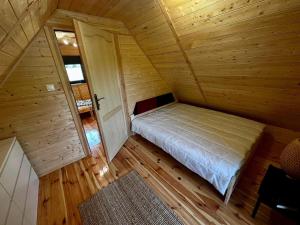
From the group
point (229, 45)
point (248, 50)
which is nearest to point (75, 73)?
point (229, 45)

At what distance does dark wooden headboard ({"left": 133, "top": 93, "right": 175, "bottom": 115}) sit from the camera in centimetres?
293

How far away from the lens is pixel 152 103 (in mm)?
3127

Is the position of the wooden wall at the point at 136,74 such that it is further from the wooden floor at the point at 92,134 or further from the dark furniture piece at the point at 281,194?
the dark furniture piece at the point at 281,194

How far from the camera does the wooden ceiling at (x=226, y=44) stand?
130 cm

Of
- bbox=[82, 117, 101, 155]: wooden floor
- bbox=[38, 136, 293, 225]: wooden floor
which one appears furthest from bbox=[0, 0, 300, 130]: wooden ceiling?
bbox=[82, 117, 101, 155]: wooden floor

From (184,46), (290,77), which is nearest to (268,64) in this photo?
(290,77)

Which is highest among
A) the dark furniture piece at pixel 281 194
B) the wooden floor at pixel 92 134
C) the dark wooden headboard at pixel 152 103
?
the dark wooden headboard at pixel 152 103

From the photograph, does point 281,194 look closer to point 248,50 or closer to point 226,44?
point 248,50

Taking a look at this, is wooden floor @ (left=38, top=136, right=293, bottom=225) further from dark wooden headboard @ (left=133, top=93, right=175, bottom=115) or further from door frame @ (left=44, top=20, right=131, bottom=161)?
dark wooden headboard @ (left=133, top=93, right=175, bottom=115)

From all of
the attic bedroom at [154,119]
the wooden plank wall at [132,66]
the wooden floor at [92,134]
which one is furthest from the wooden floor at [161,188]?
the wooden plank wall at [132,66]

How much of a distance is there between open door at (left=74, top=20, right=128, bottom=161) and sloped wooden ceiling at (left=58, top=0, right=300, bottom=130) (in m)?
0.36

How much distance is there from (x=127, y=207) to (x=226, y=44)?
2.18 meters

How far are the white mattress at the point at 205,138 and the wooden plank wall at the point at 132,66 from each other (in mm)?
520

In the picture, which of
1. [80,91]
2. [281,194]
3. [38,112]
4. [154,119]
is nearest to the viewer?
[281,194]
